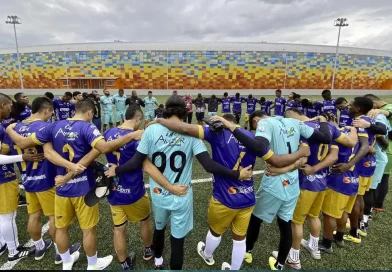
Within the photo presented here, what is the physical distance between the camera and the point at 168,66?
42.6 metres

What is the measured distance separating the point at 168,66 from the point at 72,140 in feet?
138

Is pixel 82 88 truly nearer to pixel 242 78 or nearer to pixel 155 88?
pixel 155 88

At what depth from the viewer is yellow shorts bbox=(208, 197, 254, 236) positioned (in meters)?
2.78

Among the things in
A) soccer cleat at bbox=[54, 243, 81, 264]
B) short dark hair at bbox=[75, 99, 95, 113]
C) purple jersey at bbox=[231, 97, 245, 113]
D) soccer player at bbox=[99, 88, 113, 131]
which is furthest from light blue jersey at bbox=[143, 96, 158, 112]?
short dark hair at bbox=[75, 99, 95, 113]

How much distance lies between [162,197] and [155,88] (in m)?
40.8

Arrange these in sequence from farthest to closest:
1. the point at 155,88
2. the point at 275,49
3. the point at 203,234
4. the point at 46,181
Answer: the point at 275,49 < the point at 155,88 < the point at 203,234 < the point at 46,181

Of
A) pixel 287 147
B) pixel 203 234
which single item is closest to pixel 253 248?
pixel 203 234

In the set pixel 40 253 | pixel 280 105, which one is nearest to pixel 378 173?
pixel 40 253

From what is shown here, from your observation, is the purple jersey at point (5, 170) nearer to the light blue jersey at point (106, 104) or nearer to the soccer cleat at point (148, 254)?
the soccer cleat at point (148, 254)

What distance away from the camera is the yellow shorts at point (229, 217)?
278 centimetres

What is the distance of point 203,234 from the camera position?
4.09 metres

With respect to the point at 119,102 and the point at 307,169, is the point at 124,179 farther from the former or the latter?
the point at 119,102

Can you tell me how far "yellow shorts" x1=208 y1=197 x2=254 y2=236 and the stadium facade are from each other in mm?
40680

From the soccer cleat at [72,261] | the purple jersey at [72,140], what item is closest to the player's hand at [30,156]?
the purple jersey at [72,140]
